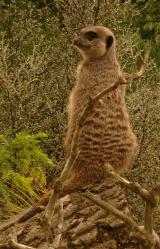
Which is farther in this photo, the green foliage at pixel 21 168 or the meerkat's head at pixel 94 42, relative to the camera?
the meerkat's head at pixel 94 42

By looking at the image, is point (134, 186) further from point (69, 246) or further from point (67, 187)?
point (67, 187)

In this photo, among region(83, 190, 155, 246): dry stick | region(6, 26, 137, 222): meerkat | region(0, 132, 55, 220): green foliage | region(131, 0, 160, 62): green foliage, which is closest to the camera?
region(83, 190, 155, 246): dry stick

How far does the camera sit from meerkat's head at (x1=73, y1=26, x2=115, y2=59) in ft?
12.8

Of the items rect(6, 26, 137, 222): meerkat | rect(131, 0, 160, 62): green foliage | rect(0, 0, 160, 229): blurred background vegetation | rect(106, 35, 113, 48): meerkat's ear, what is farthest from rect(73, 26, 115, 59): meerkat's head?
rect(131, 0, 160, 62): green foliage

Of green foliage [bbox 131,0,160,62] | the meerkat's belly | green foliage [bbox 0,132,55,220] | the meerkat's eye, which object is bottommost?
green foliage [bbox 0,132,55,220]

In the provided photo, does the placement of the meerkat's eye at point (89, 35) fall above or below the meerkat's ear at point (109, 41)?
above

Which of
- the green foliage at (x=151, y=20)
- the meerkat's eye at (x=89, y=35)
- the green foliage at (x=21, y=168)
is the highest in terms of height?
the meerkat's eye at (x=89, y=35)

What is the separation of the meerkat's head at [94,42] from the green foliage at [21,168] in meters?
0.58

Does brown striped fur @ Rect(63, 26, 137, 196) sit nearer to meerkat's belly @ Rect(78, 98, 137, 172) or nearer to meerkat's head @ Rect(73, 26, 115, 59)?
meerkat's belly @ Rect(78, 98, 137, 172)

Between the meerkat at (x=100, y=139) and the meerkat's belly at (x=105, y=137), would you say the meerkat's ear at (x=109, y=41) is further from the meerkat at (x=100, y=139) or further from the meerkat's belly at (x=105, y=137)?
the meerkat's belly at (x=105, y=137)

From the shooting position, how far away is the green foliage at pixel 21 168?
3.62 metres

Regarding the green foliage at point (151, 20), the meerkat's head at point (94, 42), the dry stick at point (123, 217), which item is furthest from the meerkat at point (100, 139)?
the green foliage at point (151, 20)

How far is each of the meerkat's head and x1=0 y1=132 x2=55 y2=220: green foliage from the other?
0.58m

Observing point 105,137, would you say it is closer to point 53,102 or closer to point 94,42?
point 94,42
